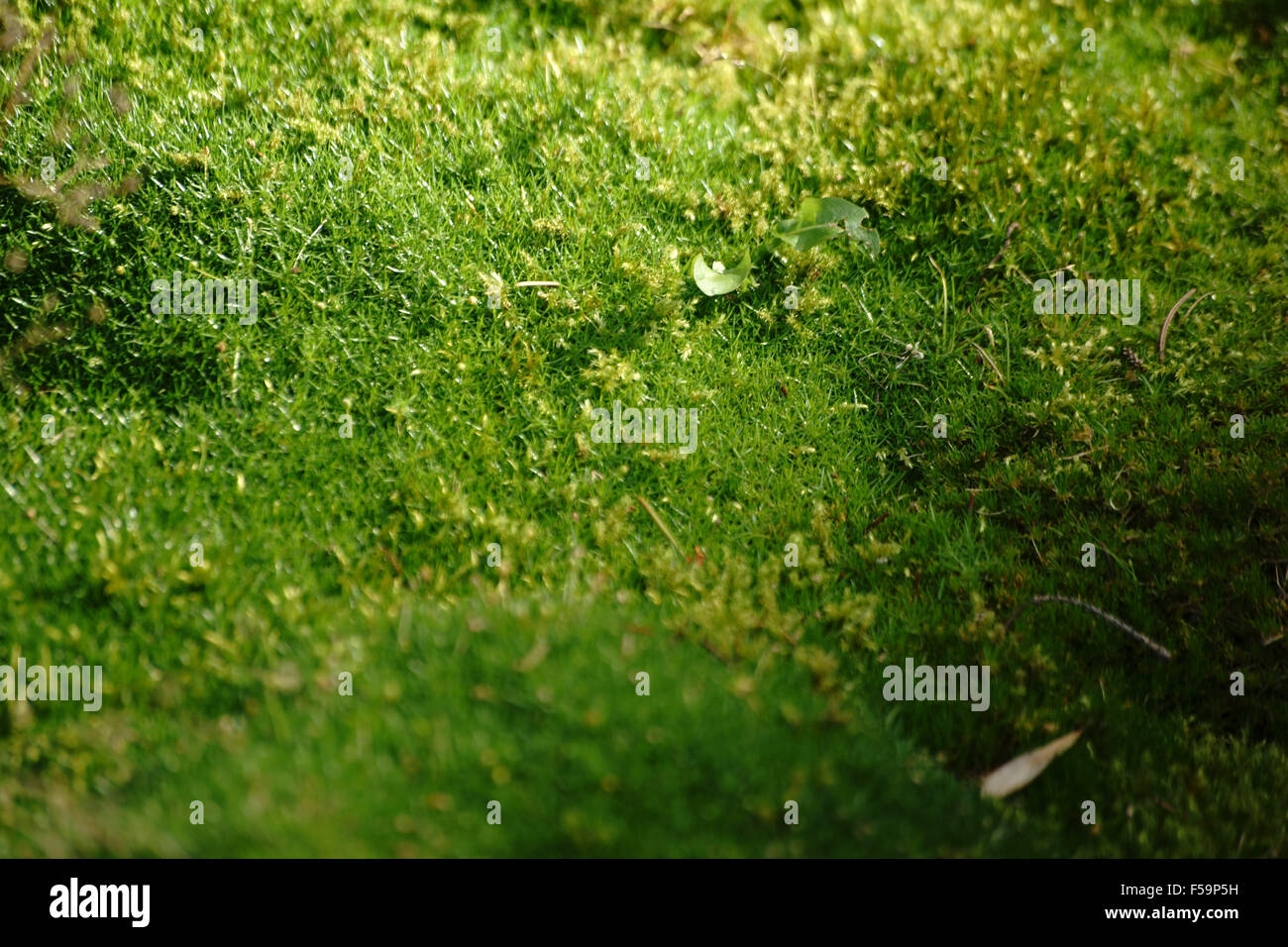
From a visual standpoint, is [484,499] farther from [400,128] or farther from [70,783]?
[400,128]

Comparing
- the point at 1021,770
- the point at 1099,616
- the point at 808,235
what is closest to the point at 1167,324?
the point at 1099,616

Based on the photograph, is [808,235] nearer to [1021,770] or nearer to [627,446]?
[627,446]

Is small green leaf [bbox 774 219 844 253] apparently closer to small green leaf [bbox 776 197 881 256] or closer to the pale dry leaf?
small green leaf [bbox 776 197 881 256]

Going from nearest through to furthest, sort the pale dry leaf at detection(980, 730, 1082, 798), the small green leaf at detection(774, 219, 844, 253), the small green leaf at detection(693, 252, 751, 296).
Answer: the pale dry leaf at detection(980, 730, 1082, 798)
the small green leaf at detection(693, 252, 751, 296)
the small green leaf at detection(774, 219, 844, 253)

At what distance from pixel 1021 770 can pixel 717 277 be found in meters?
2.64

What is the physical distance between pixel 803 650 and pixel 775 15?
14.1ft

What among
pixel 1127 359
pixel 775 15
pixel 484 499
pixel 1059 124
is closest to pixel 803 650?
pixel 484 499

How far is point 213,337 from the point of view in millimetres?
4090

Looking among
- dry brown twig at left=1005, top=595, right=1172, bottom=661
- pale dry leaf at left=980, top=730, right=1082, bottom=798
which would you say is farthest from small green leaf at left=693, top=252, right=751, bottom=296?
pale dry leaf at left=980, top=730, right=1082, bottom=798

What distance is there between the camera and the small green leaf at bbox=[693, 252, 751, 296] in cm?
456

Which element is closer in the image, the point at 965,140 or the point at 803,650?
the point at 803,650

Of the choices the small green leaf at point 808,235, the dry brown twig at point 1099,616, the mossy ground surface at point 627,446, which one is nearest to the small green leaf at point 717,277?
the mossy ground surface at point 627,446

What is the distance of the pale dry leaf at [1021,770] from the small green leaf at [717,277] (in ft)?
8.26

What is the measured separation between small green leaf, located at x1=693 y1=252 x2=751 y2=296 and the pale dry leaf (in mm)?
2518
